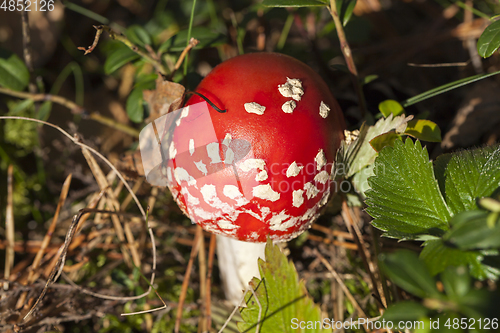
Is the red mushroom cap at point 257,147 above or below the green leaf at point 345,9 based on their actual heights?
below

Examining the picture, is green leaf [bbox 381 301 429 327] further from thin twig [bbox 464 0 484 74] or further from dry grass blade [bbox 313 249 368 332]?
thin twig [bbox 464 0 484 74]

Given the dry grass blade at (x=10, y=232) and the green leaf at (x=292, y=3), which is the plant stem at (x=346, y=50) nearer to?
the green leaf at (x=292, y=3)

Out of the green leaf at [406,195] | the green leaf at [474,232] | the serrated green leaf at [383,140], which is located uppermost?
the serrated green leaf at [383,140]

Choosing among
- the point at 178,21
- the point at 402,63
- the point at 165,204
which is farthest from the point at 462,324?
the point at 178,21

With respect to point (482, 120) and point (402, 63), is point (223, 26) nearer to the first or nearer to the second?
point (402, 63)

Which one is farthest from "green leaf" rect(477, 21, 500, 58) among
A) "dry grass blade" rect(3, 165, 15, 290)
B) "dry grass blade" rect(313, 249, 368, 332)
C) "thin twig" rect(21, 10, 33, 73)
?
"dry grass blade" rect(3, 165, 15, 290)

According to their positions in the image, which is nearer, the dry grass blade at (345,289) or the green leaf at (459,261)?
the green leaf at (459,261)

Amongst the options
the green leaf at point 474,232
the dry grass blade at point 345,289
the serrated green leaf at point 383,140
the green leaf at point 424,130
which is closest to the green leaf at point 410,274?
the green leaf at point 474,232
